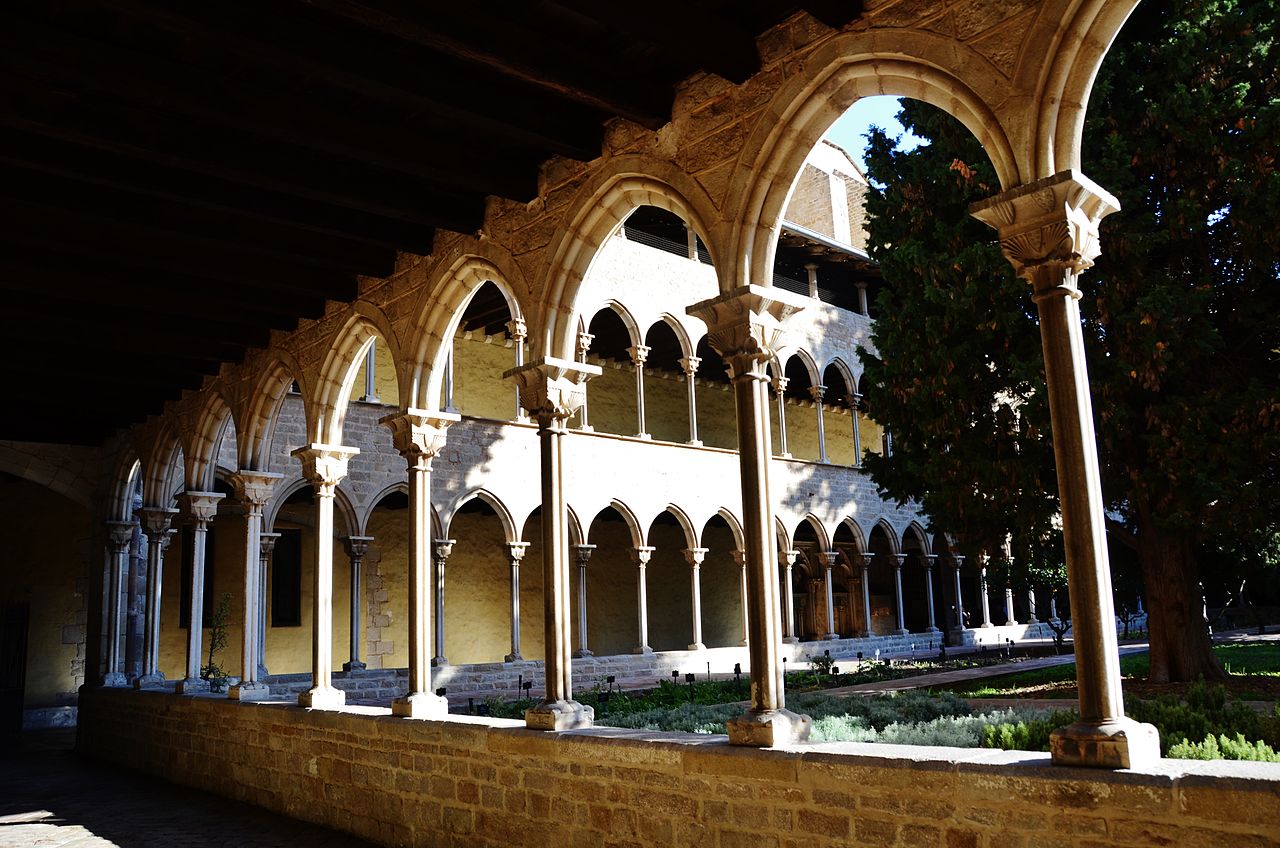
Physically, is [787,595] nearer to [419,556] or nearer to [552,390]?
[419,556]

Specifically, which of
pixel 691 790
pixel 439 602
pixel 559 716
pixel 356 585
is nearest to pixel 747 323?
pixel 691 790

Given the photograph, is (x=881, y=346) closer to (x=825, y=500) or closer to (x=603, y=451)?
(x=603, y=451)

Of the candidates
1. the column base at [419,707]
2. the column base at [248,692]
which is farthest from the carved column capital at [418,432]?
the column base at [248,692]

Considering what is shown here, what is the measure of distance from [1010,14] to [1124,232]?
5339 mm

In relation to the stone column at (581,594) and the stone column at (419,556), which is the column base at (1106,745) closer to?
the stone column at (419,556)

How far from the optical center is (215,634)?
10.6 m

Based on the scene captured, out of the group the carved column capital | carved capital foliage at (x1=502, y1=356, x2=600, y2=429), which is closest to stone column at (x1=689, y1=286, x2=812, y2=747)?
carved capital foliage at (x1=502, y1=356, x2=600, y2=429)

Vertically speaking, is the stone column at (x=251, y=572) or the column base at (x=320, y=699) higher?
the stone column at (x=251, y=572)

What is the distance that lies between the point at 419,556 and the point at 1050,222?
4.35m

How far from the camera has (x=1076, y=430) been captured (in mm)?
3385

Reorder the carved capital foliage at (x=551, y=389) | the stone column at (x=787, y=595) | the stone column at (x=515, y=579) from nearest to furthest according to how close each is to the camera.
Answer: the carved capital foliage at (x=551, y=389) → the stone column at (x=515, y=579) → the stone column at (x=787, y=595)

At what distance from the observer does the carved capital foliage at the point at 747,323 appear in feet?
14.6

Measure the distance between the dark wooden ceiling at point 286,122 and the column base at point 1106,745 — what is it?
9.07 feet

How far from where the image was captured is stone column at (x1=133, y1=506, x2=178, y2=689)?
10414 millimetres
